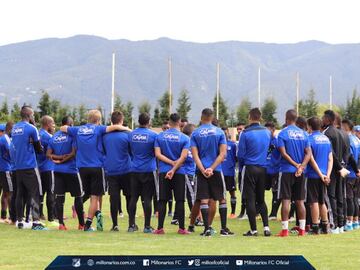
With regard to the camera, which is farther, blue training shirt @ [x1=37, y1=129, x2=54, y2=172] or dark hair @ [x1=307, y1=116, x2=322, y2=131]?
blue training shirt @ [x1=37, y1=129, x2=54, y2=172]

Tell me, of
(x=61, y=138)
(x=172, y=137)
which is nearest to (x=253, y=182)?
(x=172, y=137)

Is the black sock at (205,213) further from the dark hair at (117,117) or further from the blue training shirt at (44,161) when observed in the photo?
the blue training shirt at (44,161)

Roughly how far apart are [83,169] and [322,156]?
14.4 feet

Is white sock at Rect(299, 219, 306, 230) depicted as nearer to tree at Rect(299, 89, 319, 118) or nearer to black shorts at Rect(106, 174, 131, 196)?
black shorts at Rect(106, 174, 131, 196)

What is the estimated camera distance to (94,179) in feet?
49.6

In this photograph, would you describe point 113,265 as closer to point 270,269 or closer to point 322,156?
point 270,269

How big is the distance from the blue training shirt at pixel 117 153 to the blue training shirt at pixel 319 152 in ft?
11.0

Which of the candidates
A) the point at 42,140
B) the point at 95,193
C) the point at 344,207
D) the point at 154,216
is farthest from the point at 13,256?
the point at 154,216

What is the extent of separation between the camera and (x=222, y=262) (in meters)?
5.79

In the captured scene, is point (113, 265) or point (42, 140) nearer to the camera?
point (113, 265)

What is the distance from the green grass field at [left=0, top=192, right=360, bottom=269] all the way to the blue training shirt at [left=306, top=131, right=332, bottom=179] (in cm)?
121

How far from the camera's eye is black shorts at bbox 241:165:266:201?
572 inches

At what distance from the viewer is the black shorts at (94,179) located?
1505 cm

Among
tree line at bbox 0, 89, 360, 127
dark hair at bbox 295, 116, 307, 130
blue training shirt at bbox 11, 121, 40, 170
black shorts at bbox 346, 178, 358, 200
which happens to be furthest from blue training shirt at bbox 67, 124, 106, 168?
tree line at bbox 0, 89, 360, 127
